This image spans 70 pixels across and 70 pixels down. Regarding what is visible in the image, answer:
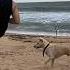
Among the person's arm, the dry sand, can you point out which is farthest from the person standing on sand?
the dry sand

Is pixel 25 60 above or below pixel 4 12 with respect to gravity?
below

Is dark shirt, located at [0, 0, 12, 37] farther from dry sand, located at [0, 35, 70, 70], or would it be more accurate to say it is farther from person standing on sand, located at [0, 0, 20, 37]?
dry sand, located at [0, 35, 70, 70]

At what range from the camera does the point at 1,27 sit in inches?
211

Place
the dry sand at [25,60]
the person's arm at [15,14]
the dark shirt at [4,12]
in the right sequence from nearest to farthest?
the dark shirt at [4,12]
the person's arm at [15,14]
the dry sand at [25,60]

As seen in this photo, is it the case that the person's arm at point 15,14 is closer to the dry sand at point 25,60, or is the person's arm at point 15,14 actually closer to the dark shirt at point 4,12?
the dark shirt at point 4,12

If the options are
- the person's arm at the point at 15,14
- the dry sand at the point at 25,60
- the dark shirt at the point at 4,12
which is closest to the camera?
the dark shirt at the point at 4,12

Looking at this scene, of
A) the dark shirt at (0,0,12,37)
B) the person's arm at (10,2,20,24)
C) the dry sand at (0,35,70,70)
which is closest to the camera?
the dark shirt at (0,0,12,37)

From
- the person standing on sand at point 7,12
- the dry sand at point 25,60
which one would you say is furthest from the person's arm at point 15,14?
the dry sand at point 25,60

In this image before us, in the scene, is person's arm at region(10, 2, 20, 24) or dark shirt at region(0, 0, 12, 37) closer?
dark shirt at region(0, 0, 12, 37)

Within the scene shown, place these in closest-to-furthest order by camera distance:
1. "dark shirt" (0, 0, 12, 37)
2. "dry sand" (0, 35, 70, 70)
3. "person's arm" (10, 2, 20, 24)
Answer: "dark shirt" (0, 0, 12, 37) → "person's arm" (10, 2, 20, 24) → "dry sand" (0, 35, 70, 70)

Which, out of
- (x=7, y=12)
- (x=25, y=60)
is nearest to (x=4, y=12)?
(x=7, y=12)

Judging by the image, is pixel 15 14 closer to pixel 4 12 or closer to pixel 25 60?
pixel 4 12

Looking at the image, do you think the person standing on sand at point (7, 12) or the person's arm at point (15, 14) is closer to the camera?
the person standing on sand at point (7, 12)

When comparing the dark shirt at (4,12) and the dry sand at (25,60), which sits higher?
the dark shirt at (4,12)
